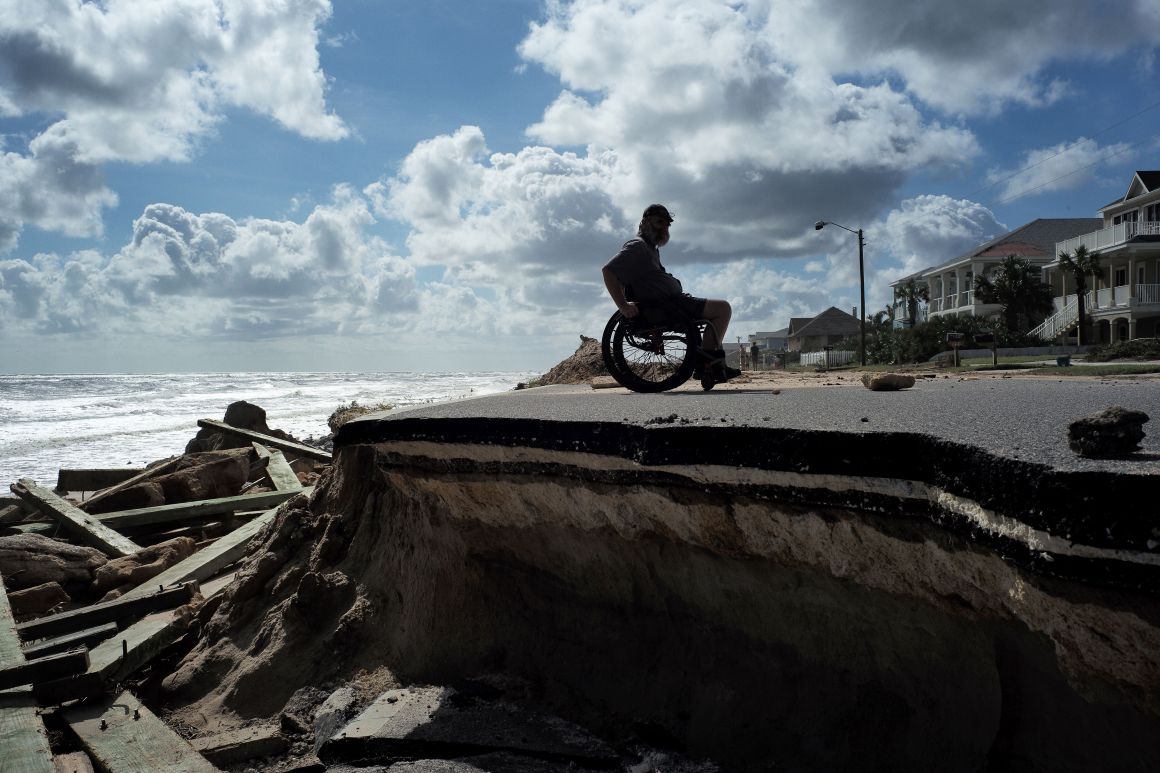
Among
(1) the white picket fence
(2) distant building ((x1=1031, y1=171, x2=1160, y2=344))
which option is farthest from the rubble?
(2) distant building ((x1=1031, y1=171, x2=1160, y2=344))

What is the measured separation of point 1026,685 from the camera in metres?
2.37

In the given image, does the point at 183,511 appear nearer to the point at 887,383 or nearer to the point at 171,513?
the point at 171,513

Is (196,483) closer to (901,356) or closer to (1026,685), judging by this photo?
(1026,685)

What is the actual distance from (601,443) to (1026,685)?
1.78m

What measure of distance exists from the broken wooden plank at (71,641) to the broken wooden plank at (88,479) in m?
6.10

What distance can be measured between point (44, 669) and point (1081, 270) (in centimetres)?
4059

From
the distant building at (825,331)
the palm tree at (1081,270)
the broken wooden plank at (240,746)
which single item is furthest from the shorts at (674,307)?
the distant building at (825,331)

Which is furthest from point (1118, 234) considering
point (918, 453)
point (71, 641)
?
point (71, 641)

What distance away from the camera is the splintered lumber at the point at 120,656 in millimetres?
4285

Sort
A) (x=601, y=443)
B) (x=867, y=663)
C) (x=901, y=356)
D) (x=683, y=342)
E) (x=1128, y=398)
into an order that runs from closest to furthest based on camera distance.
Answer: (x=867, y=663) → (x=601, y=443) → (x=1128, y=398) → (x=683, y=342) → (x=901, y=356)

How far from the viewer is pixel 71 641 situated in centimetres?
489

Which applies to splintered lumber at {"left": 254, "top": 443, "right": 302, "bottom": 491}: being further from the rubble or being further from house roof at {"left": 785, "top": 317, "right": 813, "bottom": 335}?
house roof at {"left": 785, "top": 317, "right": 813, "bottom": 335}

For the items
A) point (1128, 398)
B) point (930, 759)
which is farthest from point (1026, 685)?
point (1128, 398)

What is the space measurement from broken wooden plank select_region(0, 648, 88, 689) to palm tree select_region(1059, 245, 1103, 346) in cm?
3763
